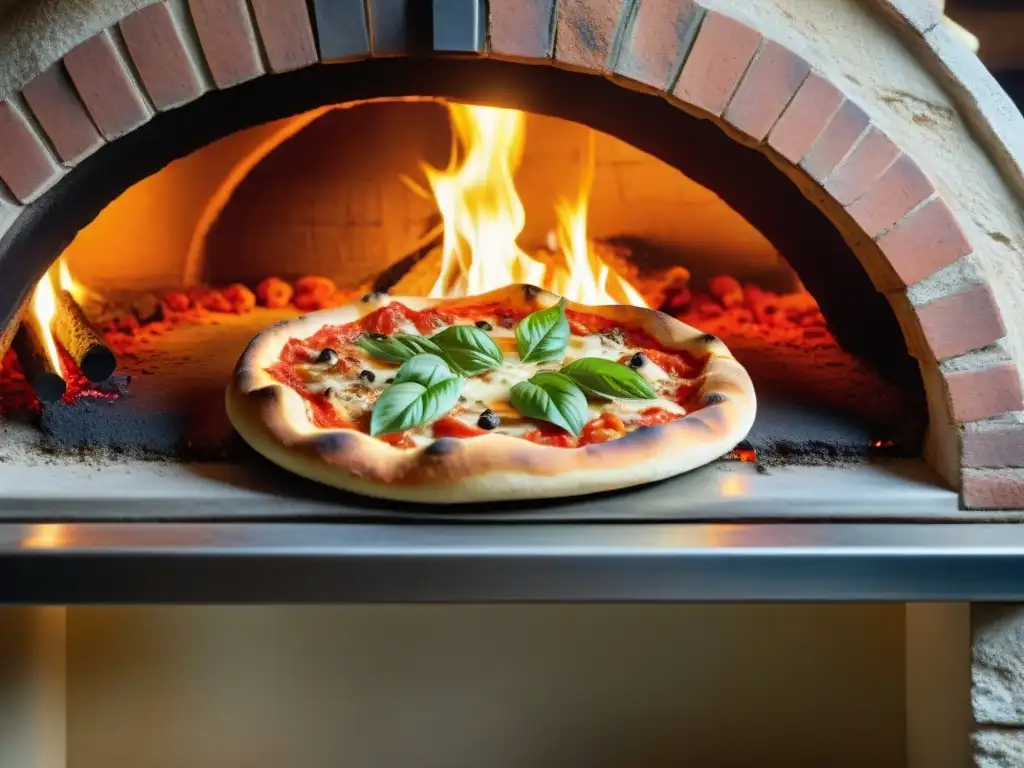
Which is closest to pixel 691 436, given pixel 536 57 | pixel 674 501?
pixel 674 501

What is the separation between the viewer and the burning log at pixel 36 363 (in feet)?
4.79

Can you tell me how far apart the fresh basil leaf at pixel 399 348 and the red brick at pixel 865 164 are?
591mm

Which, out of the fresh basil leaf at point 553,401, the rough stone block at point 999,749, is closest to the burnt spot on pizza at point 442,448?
the fresh basil leaf at point 553,401

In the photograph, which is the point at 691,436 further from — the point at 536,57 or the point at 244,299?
the point at 244,299

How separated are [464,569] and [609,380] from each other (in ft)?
1.21

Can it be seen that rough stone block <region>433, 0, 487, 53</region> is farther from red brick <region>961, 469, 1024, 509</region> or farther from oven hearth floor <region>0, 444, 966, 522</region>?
red brick <region>961, 469, 1024, 509</region>

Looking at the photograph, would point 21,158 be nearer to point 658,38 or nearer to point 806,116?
point 658,38

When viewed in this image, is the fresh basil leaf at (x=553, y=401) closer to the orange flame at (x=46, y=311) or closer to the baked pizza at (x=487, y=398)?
the baked pizza at (x=487, y=398)

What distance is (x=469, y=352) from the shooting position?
1415mm

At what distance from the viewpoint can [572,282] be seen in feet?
6.07

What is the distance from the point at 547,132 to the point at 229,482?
1.03m

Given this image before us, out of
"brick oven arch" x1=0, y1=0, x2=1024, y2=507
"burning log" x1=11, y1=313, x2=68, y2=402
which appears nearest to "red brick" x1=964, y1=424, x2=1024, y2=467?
"brick oven arch" x1=0, y1=0, x2=1024, y2=507

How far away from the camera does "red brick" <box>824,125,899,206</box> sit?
1306 millimetres

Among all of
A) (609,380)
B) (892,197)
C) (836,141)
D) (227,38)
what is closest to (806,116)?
(836,141)
